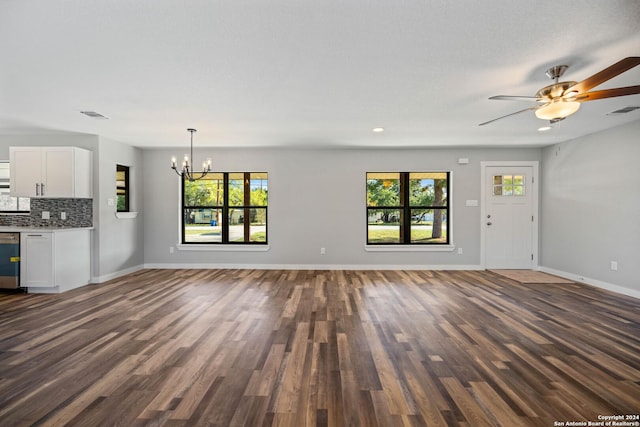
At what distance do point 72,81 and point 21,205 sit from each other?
360cm

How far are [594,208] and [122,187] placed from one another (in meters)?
8.43

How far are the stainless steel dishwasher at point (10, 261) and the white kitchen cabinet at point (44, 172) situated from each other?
0.73 m

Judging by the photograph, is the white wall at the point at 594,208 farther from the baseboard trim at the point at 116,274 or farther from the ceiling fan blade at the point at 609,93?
the baseboard trim at the point at 116,274

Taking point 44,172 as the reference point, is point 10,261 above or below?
below

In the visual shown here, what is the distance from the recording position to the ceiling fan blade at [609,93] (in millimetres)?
2254

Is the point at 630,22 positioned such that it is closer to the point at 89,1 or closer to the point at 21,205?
the point at 89,1

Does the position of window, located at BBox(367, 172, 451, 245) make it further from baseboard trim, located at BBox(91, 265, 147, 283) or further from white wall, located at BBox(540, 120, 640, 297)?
baseboard trim, located at BBox(91, 265, 147, 283)

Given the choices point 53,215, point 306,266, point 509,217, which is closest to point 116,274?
point 53,215

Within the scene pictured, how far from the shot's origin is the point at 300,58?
243 cm

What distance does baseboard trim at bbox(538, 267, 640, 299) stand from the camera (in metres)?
4.25

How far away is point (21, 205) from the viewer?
197 inches

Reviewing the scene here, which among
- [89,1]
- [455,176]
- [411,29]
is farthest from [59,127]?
[455,176]

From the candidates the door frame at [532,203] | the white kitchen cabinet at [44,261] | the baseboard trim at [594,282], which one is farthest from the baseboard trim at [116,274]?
the baseboard trim at [594,282]

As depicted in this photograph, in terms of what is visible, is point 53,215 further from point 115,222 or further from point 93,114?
point 93,114
